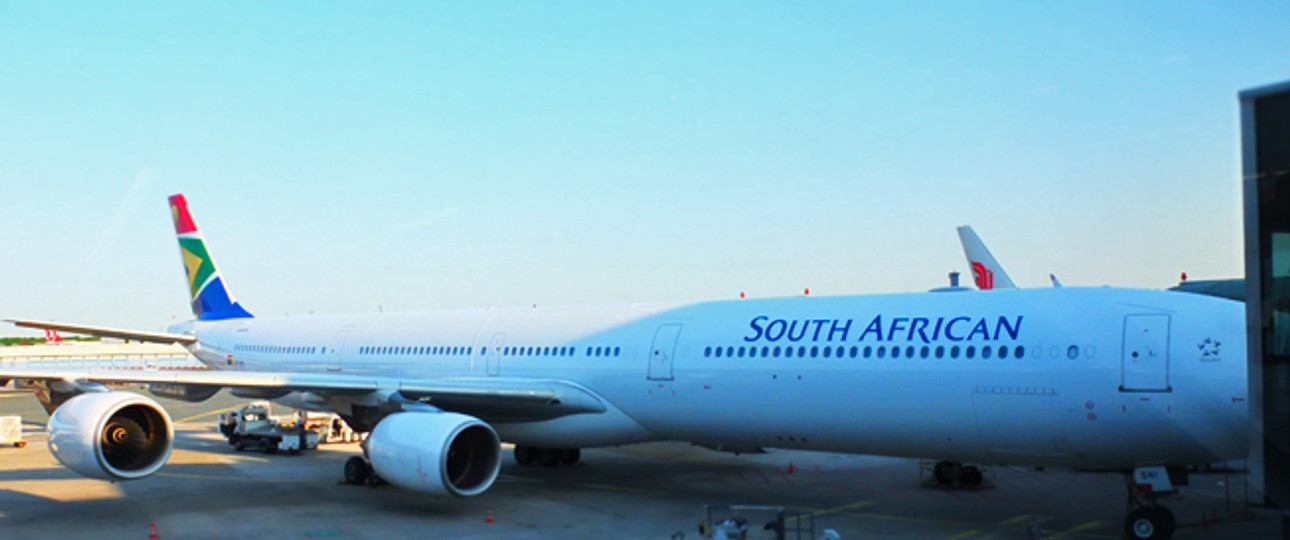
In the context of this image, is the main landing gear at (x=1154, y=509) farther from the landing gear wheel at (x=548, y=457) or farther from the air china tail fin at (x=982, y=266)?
the air china tail fin at (x=982, y=266)

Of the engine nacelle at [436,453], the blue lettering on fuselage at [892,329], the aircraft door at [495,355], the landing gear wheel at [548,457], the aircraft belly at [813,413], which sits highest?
the blue lettering on fuselage at [892,329]

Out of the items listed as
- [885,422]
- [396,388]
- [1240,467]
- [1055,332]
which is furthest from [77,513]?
[1240,467]

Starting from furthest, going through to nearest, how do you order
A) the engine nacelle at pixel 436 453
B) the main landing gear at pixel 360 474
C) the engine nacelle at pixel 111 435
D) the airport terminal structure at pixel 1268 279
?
the main landing gear at pixel 360 474 → the engine nacelle at pixel 111 435 → the engine nacelle at pixel 436 453 → the airport terminal structure at pixel 1268 279

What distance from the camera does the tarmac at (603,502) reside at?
13594 millimetres

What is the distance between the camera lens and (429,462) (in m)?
14.2

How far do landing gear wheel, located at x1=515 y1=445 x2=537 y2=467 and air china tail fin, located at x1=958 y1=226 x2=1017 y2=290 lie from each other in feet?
46.3

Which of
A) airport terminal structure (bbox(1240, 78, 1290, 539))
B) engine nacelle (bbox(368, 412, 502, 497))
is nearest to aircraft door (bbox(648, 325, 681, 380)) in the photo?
engine nacelle (bbox(368, 412, 502, 497))

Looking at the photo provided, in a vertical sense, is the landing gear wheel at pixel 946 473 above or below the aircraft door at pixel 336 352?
below

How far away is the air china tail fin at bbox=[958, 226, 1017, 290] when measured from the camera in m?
27.7

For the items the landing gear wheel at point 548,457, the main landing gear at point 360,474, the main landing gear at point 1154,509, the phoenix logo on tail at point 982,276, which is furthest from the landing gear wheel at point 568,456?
the phoenix logo on tail at point 982,276

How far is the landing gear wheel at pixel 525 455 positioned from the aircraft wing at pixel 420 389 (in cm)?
297

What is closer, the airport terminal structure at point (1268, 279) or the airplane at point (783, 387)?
Answer: the airport terminal structure at point (1268, 279)

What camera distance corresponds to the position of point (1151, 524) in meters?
11.8

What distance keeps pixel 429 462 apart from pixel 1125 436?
907 cm
